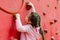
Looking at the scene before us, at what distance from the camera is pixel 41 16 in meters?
1.79

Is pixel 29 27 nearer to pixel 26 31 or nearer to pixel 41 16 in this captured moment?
pixel 26 31

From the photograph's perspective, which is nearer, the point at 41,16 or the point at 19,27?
the point at 19,27

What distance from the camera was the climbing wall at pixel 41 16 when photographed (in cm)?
145

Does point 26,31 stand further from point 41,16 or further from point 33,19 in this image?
point 41,16

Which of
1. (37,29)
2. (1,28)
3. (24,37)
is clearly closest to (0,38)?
(1,28)

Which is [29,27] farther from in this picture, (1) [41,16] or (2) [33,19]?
(1) [41,16]

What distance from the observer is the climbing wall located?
1452 mm

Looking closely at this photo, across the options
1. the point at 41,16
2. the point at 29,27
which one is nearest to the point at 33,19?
Result: the point at 29,27

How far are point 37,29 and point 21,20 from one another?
0.46ft

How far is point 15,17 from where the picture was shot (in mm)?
1483

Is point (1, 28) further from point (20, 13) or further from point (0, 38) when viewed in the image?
point (20, 13)

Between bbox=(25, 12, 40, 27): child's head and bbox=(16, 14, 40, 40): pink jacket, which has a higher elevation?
bbox=(25, 12, 40, 27): child's head

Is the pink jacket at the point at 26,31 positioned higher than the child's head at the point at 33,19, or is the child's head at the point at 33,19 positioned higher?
the child's head at the point at 33,19

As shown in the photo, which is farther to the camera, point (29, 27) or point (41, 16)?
point (41, 16)
